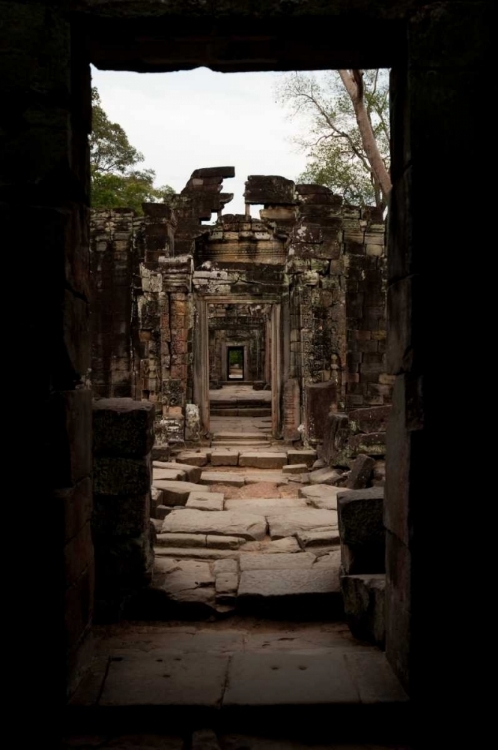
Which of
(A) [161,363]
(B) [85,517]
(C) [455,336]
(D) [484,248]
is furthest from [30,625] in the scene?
(A) [161,363]

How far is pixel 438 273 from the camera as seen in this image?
8.46ft

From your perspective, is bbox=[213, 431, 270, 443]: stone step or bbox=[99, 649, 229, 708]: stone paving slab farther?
bbox=[213, 431, 270, 443]: stone step

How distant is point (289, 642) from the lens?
3.52 metres

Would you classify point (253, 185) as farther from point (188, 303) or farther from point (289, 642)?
point (289, 642)

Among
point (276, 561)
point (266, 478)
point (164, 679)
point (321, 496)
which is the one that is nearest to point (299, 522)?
point (276, 561)

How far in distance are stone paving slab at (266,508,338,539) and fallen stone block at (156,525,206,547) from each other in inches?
26.5

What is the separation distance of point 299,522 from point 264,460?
502 cm

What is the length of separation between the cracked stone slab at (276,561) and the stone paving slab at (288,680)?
1.38 metres

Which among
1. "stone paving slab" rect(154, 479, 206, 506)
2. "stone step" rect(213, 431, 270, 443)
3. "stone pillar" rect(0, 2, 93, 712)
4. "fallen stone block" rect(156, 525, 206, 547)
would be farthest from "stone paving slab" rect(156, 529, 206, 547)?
"stone step" rect(213, 431, 270, 443)

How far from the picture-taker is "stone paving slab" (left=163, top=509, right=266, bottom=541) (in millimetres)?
5504

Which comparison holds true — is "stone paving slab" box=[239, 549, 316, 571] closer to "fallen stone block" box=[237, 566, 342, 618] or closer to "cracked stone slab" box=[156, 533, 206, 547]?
"fallen stone block" box=[237, 566, 342, 618]

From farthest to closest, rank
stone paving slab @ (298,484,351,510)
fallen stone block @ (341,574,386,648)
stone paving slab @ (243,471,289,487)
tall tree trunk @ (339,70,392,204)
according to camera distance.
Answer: tall tree trunk @ (339,70,392,204) < stone paving slab @ (243,471,289,487) < stone paving slab @ (298,484,351,510) < fallen stone block @ (341,574,386,648)

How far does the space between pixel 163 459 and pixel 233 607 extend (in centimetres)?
697

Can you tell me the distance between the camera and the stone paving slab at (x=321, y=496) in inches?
274
